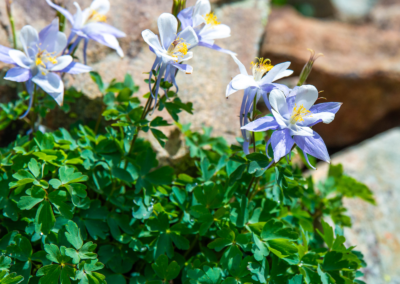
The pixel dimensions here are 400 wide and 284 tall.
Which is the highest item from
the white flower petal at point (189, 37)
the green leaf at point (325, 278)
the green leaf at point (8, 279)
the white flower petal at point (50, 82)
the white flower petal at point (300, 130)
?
the white flower petal at point (189, 37)

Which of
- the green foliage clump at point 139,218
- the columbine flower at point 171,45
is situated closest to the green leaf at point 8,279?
the green foliage clump at point 139,218

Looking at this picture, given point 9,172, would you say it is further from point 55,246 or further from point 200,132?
point 200,132

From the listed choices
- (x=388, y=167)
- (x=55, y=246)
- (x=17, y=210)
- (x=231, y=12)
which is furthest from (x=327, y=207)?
(x=231, y=12)

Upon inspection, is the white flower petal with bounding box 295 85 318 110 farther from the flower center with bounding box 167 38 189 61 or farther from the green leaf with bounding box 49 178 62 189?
the green leaf with bounding box 49 178 62 189

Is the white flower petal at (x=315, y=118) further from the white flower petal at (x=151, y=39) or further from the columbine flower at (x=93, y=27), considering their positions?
the columbine flower at (x=93, y=27)

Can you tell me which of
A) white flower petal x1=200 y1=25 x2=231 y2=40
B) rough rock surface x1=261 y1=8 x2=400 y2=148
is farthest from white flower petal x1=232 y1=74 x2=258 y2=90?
rough rock surface x1=261 y1=8 x2=400 y2=148
